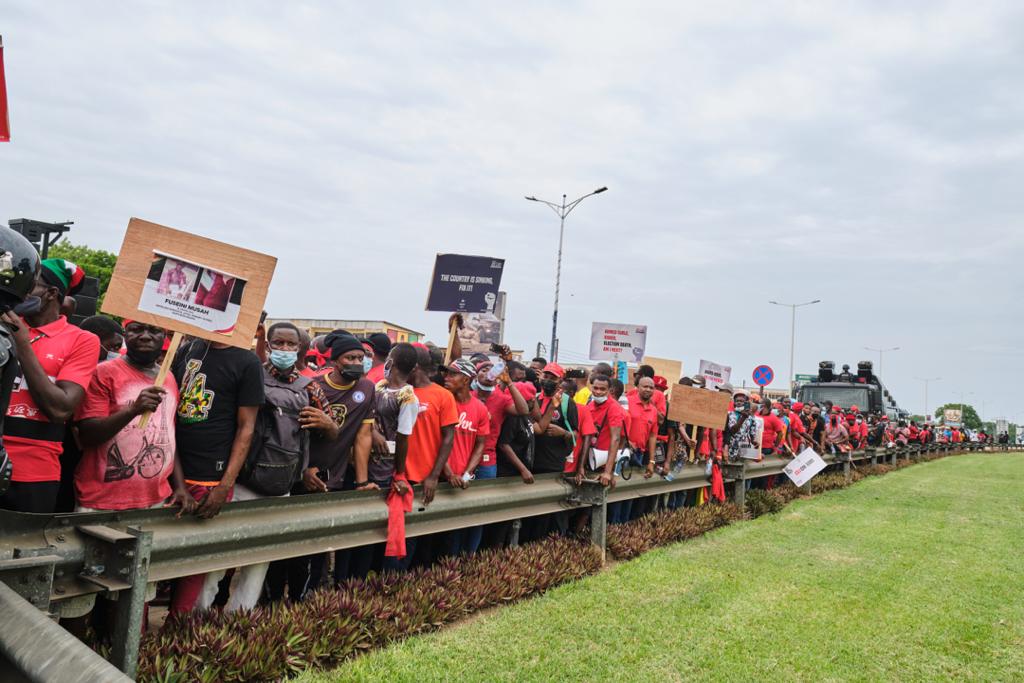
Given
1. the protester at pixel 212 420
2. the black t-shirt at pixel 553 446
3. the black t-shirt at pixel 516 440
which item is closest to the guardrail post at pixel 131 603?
the protester at pixel 212 420

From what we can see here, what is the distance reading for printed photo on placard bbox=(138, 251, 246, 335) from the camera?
410 centimetres

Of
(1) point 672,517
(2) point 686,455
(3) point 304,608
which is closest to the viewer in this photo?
(3) point 304,608

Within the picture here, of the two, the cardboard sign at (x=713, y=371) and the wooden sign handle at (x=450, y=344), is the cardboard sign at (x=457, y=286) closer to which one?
the wooden sign handle at (x=450, y=344)

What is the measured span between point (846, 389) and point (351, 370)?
23065 mm

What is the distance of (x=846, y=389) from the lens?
2541cm

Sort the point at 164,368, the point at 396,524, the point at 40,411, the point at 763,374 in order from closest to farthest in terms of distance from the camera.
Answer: the point at 40,411 → the point at 164,368 → the point at 396,524 → the point at 763,374

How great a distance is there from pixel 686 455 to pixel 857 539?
7.55 ft

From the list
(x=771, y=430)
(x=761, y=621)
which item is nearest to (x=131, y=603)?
(x=761, y=621)

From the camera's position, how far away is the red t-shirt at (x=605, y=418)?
8227 mm

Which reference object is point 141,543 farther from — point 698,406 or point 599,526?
point 698,406

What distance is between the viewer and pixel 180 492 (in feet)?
13.7

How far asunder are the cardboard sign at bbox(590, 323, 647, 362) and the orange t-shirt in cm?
1238

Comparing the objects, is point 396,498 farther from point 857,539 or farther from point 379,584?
point 857,539

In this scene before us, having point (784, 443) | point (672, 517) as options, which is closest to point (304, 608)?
point (672, 517)
